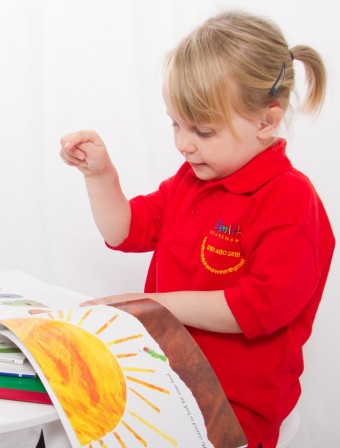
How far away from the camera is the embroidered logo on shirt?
920 mm

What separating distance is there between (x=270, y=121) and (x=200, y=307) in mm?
261

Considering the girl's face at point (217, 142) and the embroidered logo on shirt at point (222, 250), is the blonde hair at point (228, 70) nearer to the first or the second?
the girl's face at point (217, 142)

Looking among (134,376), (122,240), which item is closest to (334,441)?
(122,240)

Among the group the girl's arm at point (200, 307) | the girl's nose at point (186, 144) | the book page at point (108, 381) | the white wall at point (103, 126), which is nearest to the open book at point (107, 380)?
the book page at point (108, 381)

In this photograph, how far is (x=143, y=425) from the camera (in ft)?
2.19

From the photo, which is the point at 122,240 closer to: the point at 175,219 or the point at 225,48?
the point at 175,219

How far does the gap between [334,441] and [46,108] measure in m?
0.95

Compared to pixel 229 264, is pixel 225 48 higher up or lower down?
higher up

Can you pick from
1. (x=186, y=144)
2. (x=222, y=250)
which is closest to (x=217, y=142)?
(x=186, y=144)

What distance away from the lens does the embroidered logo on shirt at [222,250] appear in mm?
920

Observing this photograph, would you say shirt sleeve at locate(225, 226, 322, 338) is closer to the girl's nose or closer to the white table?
the girl's nose

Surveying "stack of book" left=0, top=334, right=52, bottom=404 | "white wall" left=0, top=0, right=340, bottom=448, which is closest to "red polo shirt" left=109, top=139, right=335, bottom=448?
"stack of book" left=0, top=334, right=52, bottom=404

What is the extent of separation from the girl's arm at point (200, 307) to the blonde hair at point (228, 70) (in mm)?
219

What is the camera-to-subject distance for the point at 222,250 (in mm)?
929
